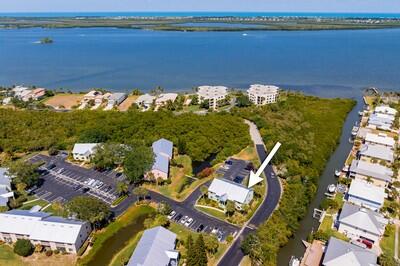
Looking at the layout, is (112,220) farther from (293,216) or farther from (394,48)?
(394,48)

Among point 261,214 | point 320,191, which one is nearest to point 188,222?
point 261,214

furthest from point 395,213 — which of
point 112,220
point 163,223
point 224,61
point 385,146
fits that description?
point 224,61

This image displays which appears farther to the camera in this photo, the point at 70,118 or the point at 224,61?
the point at 224,61

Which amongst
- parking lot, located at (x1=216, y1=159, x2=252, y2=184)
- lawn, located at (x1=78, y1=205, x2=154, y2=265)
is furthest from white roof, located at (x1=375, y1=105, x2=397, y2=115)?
lawn, located at (x1=78, y1=205, x2=154, y2=265)

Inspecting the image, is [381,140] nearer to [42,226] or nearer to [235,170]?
[235,170]

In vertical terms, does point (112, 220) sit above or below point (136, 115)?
below
